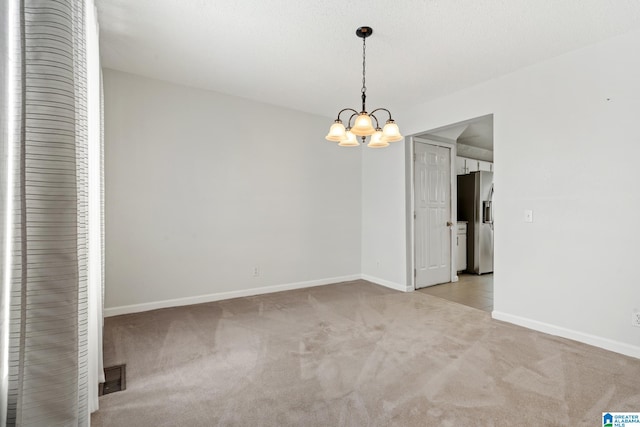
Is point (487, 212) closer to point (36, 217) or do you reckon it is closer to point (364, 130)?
point (364, 130)

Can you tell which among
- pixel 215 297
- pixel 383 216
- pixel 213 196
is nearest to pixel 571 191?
pixel 383 216

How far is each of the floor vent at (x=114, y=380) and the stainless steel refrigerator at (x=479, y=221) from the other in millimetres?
5527

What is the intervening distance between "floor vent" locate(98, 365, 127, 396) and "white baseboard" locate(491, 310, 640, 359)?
Result: 3471 mm

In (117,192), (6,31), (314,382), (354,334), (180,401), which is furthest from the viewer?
(117,192)

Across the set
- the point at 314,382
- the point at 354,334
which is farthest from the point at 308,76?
the point at 314,382

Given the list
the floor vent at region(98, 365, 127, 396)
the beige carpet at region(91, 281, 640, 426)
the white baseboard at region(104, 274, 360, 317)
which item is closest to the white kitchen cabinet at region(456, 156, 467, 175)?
the white baseboard at region(104, 274, 360, 317)

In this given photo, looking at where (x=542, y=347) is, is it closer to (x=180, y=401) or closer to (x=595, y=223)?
(x=595, y=223)

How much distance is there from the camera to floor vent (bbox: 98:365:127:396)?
2.06 m

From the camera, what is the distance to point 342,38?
2.69m

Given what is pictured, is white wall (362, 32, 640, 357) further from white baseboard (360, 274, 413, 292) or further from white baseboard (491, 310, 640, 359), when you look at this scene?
white baseboard (360, 274, 413, 292)

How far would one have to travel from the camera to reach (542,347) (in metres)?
2.69

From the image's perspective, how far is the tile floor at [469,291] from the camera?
400 cm

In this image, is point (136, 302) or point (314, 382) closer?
point (314, 382)

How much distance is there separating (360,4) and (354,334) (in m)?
2.72
